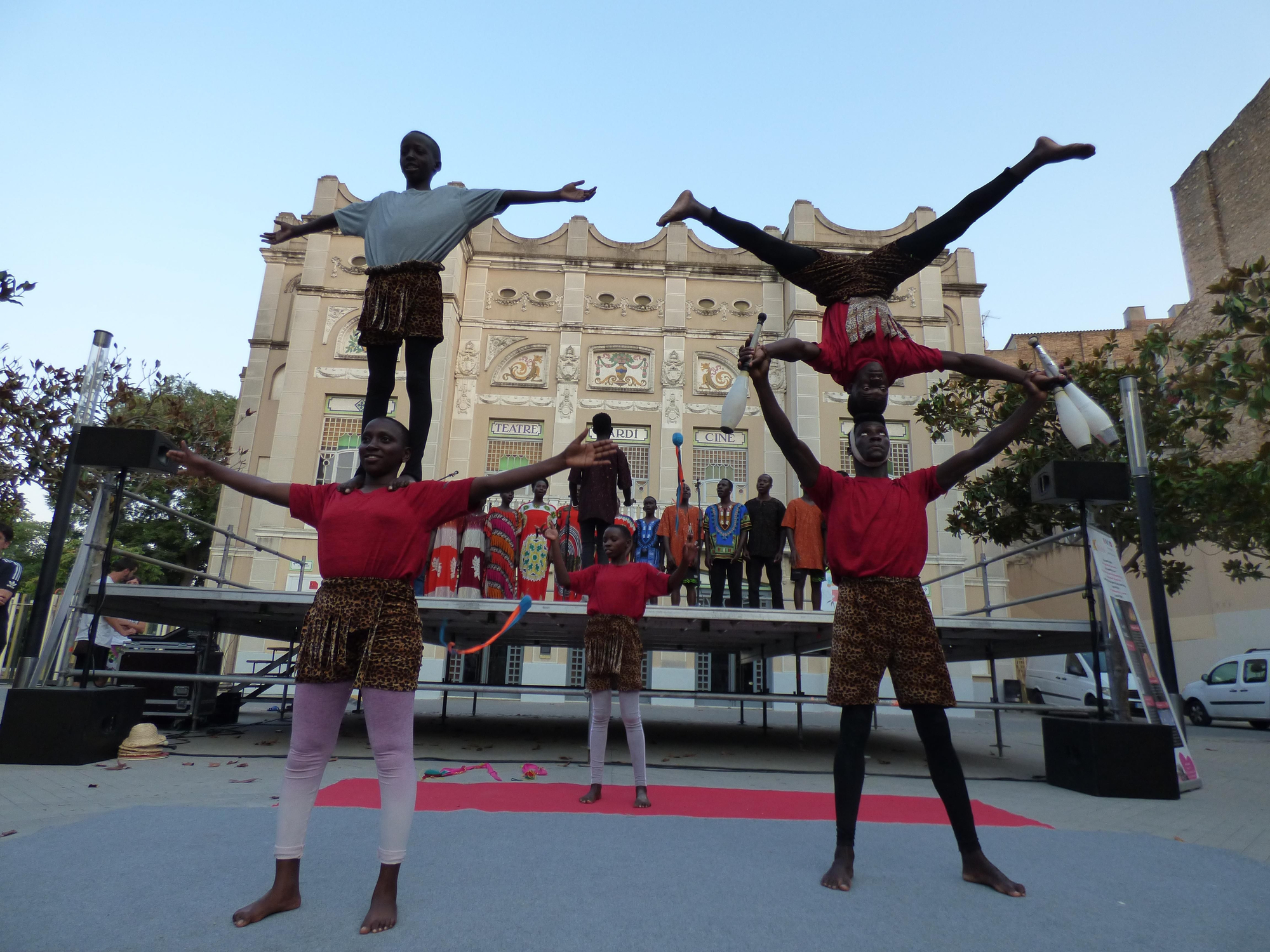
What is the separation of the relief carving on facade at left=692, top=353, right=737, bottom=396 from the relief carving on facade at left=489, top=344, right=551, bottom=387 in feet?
13.0

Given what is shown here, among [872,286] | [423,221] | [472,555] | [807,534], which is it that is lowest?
[472,555]

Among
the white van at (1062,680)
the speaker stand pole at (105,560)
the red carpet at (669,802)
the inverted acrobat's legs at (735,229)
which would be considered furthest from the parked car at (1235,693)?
the speaker stand pole at (105,560)

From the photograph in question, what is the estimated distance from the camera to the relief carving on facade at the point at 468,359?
784 inches

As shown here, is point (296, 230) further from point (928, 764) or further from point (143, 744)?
point (143, 744)

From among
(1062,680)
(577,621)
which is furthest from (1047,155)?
(1062,680)

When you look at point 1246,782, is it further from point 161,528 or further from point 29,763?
point 161,528

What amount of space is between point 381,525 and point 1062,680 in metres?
16.9

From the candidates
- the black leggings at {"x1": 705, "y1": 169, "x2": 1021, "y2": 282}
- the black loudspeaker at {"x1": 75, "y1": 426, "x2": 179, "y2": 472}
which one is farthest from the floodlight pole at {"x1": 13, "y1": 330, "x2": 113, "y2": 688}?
the black leggings at {"x1": 705, "y1": 169, "x2": 1021, "y2": 282}

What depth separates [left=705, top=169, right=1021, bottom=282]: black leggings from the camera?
3576 mm

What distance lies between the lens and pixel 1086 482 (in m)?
5.92

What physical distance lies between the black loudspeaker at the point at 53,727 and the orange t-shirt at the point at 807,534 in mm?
6698

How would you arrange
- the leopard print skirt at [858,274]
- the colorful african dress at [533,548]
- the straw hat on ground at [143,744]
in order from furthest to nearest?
the colorful african dress at [533,548] < the straw hat on ground at [143,744] < the leopard print skirt at [858,274]

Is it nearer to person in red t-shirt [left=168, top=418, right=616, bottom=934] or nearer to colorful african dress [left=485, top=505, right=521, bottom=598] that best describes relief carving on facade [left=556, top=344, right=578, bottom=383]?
colorful african dress [left=485, top=505, right=521, bottom=598]

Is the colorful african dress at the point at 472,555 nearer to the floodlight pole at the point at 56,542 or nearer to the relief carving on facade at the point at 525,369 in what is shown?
the floodlight pole at the point at 56,542
